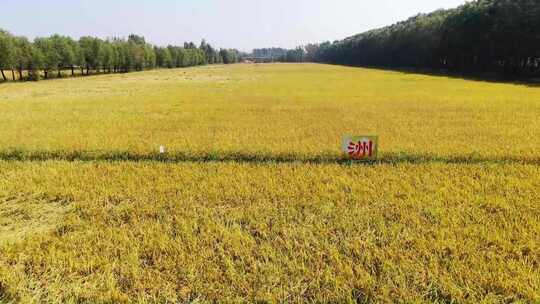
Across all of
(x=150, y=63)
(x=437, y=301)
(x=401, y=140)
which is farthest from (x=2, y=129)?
(x=150, y=63)

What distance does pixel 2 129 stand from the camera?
14.0 metres

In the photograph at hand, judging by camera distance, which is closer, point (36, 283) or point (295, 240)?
point (36, 283)

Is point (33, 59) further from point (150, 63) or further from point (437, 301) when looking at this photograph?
point (437, 301)

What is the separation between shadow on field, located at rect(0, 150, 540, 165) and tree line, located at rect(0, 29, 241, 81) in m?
57.3

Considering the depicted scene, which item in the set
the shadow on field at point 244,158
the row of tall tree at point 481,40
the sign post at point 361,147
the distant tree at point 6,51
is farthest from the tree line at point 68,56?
the row of tall tree at point 481,40

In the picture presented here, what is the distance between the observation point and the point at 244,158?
32.8 ft

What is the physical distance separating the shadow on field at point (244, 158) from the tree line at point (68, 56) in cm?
5734

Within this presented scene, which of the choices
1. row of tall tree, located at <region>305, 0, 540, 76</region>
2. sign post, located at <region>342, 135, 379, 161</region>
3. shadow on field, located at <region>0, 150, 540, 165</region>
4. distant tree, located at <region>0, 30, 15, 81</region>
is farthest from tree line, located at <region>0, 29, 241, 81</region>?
row of tall tree, located at <region>305, 0, 540, 76</region>

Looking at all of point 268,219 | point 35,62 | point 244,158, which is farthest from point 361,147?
point 35,62

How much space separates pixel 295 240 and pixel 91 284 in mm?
2757

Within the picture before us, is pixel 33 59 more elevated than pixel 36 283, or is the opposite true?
pixel 33 59

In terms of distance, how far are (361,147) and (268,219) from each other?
4.29 metres

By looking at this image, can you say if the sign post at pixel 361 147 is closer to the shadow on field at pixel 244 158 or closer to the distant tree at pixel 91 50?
the shadow on field at pixel 244 158

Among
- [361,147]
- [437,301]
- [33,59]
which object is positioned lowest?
[437,301]
